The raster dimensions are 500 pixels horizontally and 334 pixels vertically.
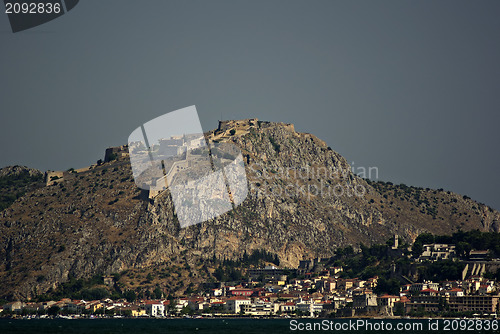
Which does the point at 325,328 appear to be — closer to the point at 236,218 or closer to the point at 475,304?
the point at 475,304

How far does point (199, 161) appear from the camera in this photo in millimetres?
142000

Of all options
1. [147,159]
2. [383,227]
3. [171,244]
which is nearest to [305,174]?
[383,227]

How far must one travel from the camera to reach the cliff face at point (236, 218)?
413 ft

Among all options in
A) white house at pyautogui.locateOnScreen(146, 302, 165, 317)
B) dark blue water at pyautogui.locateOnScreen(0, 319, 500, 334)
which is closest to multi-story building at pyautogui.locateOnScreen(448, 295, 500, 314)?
dark blue water at pyautogui.locateOnScreen(0, 319, 500, 334)

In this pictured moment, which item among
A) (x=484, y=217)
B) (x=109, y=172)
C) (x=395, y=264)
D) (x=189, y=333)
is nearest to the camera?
(x=189, y=333)

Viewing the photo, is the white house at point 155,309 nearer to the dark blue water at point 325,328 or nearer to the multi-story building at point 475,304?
the dark blue water at point 325,328

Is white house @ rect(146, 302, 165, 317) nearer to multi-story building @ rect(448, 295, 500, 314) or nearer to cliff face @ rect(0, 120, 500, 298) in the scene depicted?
cliff face @ rect(0, 120, 500, 298)

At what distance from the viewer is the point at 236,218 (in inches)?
5349

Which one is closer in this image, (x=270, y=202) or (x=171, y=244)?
(x=171, y=244)

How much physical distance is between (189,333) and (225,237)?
174ft

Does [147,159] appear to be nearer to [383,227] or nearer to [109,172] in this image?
[109,172]

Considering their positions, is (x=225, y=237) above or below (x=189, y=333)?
above

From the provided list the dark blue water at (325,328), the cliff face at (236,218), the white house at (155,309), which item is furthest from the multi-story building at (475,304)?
the cliff face at (236,218)

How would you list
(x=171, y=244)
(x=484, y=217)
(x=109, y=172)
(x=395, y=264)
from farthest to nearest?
1. (x=484, y=217)
2. (x=109, y=172)
3. (x=171, y=244)
4. (x=395, y=264)
